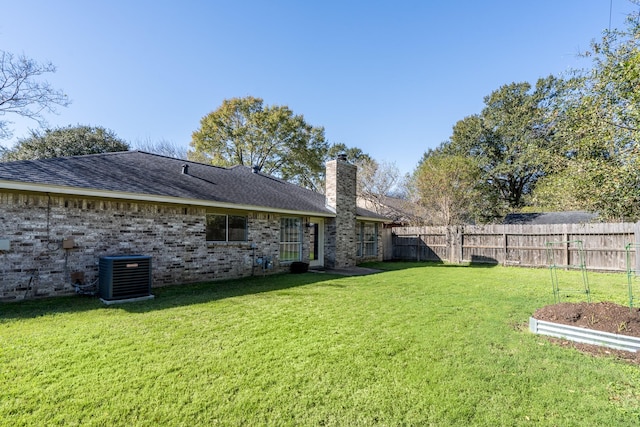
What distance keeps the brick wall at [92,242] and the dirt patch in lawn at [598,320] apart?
26.8ft

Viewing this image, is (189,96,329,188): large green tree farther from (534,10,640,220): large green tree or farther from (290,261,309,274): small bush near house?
(534,10,640,220): large green tree

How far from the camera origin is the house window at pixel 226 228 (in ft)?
31.3

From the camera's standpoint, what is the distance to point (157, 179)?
9.08 m

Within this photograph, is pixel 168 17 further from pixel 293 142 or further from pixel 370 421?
pixel 293 142

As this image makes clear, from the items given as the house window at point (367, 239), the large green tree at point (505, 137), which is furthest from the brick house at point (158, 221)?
the large green tree at point (505, 137)

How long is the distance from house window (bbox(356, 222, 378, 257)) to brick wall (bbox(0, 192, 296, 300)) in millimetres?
7106

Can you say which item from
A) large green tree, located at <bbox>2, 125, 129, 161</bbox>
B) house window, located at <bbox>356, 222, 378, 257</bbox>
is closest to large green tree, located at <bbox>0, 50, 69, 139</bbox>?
large green tree, located at <bbox>2, 125, 129, 161</bbox>

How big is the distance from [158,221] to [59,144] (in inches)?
729

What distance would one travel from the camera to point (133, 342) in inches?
161

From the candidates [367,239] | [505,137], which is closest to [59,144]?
[367,239]

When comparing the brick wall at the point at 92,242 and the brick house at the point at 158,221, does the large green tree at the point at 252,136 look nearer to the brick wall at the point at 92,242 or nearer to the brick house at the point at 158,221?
the brick house at the point at 158,221

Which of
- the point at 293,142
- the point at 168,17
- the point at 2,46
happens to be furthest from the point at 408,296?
the point at 293,142

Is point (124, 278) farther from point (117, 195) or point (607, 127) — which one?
point (607, 127)

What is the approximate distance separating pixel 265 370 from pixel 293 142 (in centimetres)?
2644
